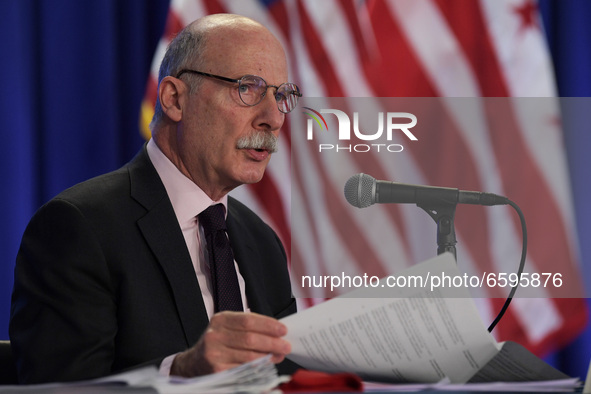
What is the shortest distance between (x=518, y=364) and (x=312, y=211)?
2.09 metres

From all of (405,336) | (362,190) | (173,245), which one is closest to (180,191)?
(173,245)

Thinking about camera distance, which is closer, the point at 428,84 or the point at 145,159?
the point at 145,159

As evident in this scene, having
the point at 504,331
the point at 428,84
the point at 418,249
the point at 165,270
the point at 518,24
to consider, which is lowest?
the point at 504,331

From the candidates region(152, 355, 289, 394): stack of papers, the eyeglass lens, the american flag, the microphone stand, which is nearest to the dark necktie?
the eyeglass lens

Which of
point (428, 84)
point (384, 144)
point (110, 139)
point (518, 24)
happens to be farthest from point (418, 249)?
point (110, 139)

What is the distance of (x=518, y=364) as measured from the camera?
1.06 metres

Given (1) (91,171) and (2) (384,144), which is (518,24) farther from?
(1) (91,171)

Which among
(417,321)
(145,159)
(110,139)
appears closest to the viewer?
(417,321)

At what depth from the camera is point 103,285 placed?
4.89ft

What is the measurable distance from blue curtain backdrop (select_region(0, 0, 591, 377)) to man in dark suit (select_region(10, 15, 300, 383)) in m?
1.13

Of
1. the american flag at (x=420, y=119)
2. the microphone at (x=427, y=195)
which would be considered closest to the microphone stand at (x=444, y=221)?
the microphone at (x=427, y=195)

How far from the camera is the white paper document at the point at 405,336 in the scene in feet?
3.25

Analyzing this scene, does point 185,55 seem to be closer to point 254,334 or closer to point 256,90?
point 256,90

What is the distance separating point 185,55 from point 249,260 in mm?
607
